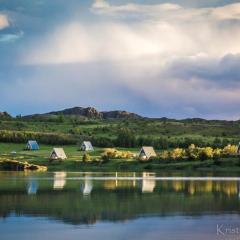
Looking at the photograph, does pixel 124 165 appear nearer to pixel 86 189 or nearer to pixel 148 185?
pixel 148 185

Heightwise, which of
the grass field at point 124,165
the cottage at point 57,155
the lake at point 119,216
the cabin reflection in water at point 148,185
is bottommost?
the lake at point 119,216

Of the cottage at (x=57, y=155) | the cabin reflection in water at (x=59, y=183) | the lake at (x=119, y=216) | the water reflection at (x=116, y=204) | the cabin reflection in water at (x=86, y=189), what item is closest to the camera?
the lake at (x=119, y=216)

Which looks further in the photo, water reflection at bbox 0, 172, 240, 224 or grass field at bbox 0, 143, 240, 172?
grass field at bbox 0, 143, 240, 172

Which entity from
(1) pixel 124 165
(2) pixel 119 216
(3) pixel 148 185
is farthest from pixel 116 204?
(1) pixel 124 165

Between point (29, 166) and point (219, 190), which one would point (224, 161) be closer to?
point (29, 166)

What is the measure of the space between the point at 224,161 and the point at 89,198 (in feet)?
291

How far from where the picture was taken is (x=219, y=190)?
68062mm

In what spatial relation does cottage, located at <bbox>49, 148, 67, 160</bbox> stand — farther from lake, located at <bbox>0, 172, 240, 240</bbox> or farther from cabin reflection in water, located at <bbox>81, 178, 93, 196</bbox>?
lake, located at <bbox>0, 172, 240, 240</bbox>

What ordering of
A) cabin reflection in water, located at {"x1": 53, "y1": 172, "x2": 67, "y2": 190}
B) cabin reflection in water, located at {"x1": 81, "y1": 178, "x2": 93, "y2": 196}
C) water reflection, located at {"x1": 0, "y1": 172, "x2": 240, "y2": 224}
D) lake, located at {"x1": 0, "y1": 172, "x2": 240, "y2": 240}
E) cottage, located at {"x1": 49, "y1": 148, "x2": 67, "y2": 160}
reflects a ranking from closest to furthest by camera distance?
1. lake, located at {"x1": 0, "y1": 172, "x2": 240, "y2": 240}
2. water reflection, located at {"x1": 0, "y1": 172, "x2": 240, "y2": 224}
3. cabin reflection in water, located at {"x1": 81, "y1": 178, "x2": 93, "y2": 196}
4. cabin reflection in water, located at {"x1": 53, "y1": 172, "x2": 67, "y2": 190}
5. cottage, located at {"x1": 49, "y1": 148, "x2": 67, "y2": 160}

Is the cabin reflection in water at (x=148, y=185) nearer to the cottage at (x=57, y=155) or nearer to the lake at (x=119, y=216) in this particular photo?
the lake at (x=119, y=216)

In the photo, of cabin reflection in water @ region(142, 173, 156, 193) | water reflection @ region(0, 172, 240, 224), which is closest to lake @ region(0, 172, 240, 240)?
water reflection @ region(0, 172, 240, 224)

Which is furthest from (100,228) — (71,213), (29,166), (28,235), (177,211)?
(29,166)

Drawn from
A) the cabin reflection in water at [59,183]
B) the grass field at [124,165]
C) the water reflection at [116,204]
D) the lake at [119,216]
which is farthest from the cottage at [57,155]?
the lake at [119,216]

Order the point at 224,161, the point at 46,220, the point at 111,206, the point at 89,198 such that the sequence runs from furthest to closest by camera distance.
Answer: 1. the point at 224,161
2. the point at 89,198
3. the point at 111,206
4. the point at 46,220
